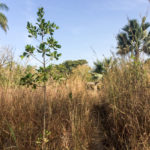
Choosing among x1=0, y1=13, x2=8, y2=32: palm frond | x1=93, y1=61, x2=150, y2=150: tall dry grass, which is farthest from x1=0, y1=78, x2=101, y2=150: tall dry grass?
x1=0, y1=13, x2=8, y2=32: palm frond

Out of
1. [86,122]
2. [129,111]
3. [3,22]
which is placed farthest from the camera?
[3,22]

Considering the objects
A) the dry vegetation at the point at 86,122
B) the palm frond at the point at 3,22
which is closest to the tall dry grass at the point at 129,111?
the dry vegetation at the point at 86,122

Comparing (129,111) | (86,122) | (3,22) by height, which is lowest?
(86,122)

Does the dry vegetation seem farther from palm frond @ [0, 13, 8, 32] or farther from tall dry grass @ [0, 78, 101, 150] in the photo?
palm frond @ [0, 13, 8, 32]

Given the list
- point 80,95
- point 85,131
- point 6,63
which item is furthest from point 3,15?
point 85,131

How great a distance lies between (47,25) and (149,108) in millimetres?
1539

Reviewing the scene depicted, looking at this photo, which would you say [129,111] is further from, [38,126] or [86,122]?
[38,126]

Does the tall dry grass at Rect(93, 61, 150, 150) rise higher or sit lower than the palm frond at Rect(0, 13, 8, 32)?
lower

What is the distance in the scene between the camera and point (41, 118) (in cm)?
225

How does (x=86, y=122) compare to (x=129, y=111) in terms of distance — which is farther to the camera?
(x=86, y=122)

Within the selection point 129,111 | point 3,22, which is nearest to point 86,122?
point 129,111

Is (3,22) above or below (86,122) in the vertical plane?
above

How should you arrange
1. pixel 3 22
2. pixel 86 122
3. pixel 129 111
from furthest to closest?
pixel 3 22, pixel 86 122, pixel 129 111

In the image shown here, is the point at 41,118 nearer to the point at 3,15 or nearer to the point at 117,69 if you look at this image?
the point at 117,69
